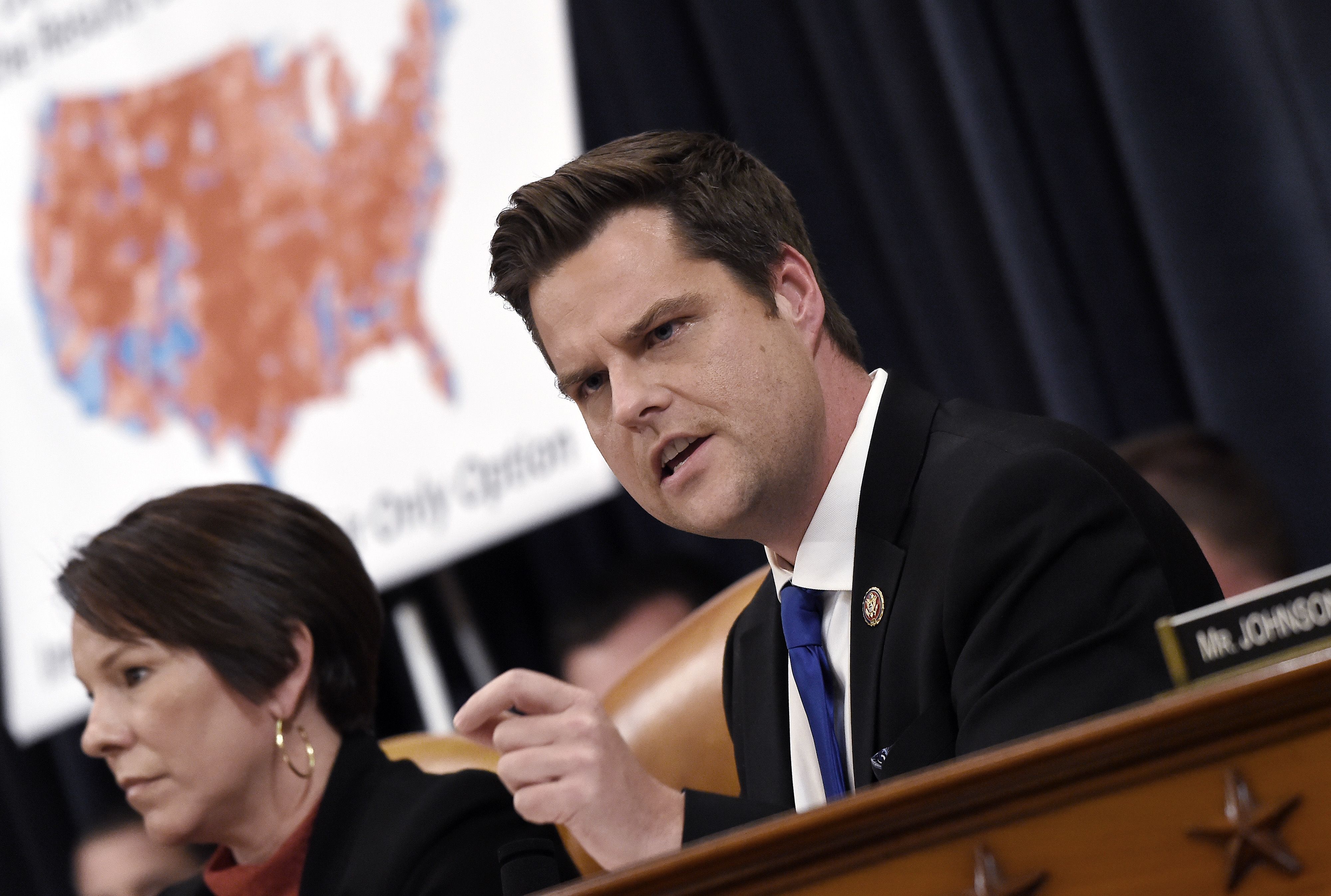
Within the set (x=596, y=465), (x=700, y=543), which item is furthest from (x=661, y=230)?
(x=700, y=543)

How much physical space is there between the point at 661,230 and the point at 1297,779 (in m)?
0.88

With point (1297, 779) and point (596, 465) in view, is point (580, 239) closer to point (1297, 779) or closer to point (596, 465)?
point (1297, 779)

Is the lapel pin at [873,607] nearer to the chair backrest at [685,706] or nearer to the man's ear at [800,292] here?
the man's ear at [800,292]

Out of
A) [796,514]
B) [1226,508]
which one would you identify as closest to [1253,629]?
[796,514]

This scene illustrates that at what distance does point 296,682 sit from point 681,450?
76 cm

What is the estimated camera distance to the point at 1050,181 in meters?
2.43

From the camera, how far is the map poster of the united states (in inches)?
108

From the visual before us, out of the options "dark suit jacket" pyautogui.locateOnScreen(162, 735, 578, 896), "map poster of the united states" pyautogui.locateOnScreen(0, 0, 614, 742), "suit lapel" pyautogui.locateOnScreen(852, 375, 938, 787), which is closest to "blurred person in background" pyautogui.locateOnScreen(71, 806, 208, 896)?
"map poster of the united states" pyautogui.locateOnScreen(0, 0, 614, 742)

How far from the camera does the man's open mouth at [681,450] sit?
1.35 metres

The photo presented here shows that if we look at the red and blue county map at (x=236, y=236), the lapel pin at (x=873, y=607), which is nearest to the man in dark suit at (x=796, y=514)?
the lapel pin at (x=873, y=607)

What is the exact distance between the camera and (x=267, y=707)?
1824 mm

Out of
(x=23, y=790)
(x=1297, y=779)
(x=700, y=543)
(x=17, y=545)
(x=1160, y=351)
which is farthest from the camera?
(x=23, y=790)

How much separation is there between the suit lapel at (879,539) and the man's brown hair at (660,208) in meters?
0.16

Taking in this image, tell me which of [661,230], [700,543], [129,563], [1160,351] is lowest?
[700,543]
